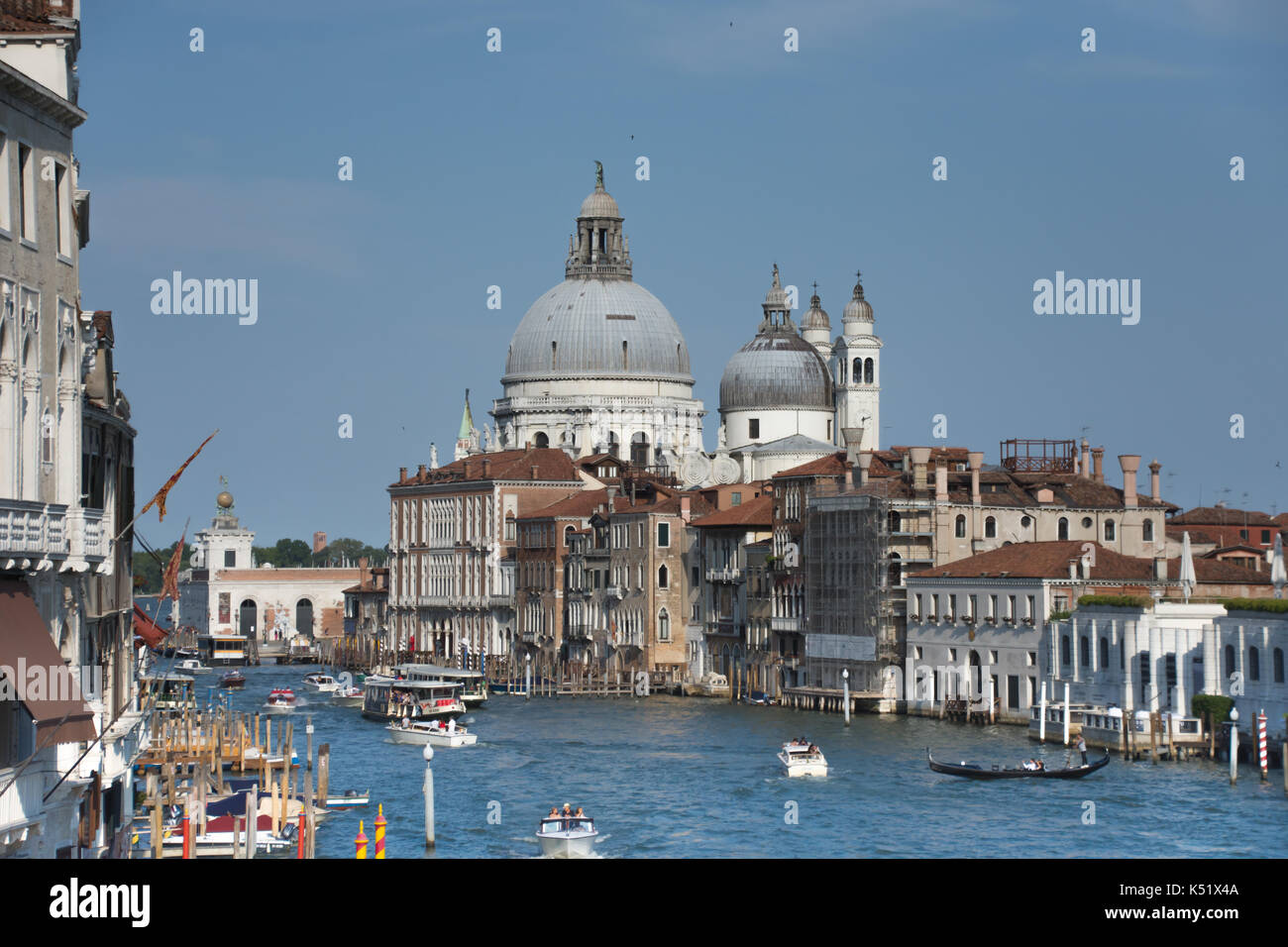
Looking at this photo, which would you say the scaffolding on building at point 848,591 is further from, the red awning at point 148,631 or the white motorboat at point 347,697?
the red awning at point 148,631

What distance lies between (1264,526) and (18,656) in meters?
65.1

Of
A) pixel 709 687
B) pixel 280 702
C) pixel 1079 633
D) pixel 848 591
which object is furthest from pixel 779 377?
pixel 1079 633

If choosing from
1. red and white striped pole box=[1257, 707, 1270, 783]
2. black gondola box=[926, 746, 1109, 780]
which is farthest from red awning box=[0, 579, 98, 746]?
red and white striped pole box=[1257, 707, 1270, 783]

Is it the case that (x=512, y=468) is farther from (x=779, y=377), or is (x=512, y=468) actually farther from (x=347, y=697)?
(x=347, y=697)

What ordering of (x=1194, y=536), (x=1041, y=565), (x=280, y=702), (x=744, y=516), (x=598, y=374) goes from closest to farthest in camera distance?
(x=1041, y=565), (x=1194, y=536), (x=280, y=702), (x=744, y=516), (x=598, y=374)

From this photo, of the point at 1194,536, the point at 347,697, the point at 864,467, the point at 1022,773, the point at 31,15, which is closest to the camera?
the point at 31,15

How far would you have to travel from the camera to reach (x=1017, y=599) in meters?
53.4

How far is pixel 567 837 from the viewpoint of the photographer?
105ft

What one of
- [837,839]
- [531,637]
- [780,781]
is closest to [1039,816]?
A: [837,839]

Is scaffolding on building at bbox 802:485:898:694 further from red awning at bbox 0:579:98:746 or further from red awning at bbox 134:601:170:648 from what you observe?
red awning at bbox 0:579:98:746

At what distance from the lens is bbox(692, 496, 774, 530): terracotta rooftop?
7219cm

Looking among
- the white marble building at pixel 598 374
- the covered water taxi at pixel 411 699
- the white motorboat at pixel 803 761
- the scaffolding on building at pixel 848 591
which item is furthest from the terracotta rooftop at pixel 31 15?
the white marble building at pixel 598 374

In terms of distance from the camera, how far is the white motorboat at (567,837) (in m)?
31.9

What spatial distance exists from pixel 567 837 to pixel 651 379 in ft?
255
